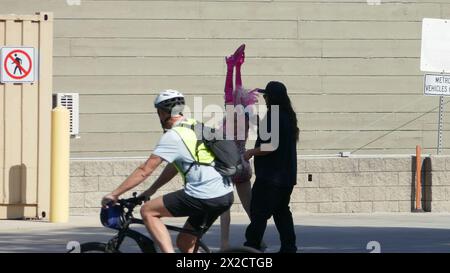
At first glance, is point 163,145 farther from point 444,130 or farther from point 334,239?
point 444,130

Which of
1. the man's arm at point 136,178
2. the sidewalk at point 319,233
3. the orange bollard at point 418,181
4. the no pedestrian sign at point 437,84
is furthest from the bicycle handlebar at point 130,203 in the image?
the no pedestrian sign at point 437,84

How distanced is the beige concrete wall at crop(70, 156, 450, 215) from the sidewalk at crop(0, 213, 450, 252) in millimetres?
282

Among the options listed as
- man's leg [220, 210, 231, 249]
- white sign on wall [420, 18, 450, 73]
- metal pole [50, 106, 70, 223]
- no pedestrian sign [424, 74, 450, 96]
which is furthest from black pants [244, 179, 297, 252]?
white sign on wall [420, 18, 450, 73]

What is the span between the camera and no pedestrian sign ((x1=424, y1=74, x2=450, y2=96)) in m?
20.0

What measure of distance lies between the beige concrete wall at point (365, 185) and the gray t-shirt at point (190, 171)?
8640mm

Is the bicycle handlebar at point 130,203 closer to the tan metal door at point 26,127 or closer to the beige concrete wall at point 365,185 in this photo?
the tan metal door at point 26,127

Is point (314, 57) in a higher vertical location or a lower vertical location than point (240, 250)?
higher

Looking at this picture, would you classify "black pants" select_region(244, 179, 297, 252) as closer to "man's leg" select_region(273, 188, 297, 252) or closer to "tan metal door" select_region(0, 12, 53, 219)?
"man's leg" select_region(273, 188, 297, 252)

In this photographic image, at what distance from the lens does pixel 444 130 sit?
74.9ft

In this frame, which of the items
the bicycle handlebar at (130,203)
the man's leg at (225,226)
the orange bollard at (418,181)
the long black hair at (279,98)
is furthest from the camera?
the orange bollard at (418,181)

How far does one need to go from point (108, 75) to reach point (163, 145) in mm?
12109

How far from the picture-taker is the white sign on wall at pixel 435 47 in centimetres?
Result: 2012
